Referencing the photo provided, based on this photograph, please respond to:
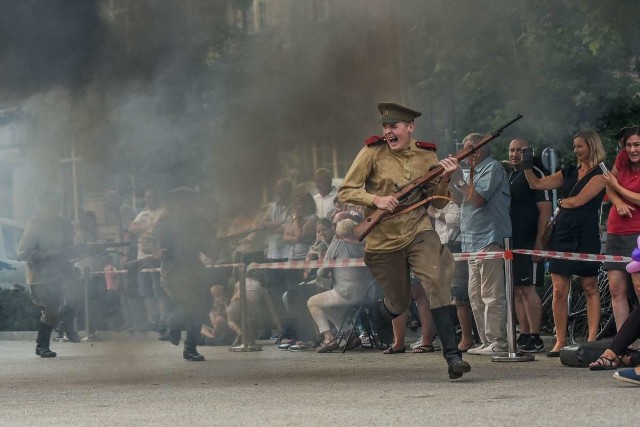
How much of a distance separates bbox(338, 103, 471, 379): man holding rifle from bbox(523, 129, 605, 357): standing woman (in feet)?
6.33

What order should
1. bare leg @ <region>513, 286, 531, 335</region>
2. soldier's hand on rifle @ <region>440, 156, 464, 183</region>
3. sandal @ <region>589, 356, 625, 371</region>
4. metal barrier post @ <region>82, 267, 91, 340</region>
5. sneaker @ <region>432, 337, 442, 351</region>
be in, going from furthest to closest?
metal barrier post @ <region>82, 267, 91, 340</region> → sneaker @ <region>432, 337, 442, 351</region> → bare leg @ <region>513, 286, 531, 335</region> → soldier's hand on rifle @ <region>440, 156, 464, 183</region> → sandal @ <region>589, 356, 625, 371</region>

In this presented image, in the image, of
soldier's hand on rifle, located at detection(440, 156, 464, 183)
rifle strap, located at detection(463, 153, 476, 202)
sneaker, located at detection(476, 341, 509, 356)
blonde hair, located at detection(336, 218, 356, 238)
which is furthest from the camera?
blonde hair, located at detection(336, 218, 356, 238)

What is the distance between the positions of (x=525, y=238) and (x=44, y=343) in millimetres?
5856

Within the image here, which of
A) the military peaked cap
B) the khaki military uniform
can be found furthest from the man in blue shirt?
the military peaked cap

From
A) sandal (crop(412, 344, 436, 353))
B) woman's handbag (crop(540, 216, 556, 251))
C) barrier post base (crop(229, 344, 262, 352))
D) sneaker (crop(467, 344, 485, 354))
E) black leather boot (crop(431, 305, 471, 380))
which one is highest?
woman's handbag (crop(540, 216, 556, 251))

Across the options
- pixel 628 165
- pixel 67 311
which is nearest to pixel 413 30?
pixel 628 165

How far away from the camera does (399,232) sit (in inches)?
424

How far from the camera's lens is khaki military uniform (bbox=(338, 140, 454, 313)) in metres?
10.7

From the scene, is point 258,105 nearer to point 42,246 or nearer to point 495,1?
point 495,1

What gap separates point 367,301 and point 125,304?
3.88 meters

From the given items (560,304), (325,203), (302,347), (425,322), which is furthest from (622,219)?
(302,347)

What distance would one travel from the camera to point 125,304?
17.5 m

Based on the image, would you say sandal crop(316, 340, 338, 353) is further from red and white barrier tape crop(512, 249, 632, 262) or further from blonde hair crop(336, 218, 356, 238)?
red and white barrier tape crop(512, 249, 632, 262)

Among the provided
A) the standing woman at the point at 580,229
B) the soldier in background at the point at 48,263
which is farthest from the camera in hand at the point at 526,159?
the soldier in background at the point at 48,263
